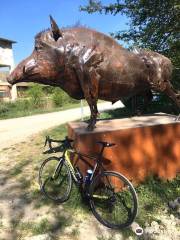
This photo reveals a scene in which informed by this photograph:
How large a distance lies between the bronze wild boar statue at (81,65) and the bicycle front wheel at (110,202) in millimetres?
1202

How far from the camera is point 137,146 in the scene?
20.0 feet

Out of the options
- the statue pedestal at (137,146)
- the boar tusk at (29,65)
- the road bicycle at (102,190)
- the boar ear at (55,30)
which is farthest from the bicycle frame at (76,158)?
the boar ear at (55,30)

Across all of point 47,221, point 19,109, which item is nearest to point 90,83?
point 47,221

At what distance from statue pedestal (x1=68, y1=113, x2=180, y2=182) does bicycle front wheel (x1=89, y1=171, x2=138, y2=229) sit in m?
0.52

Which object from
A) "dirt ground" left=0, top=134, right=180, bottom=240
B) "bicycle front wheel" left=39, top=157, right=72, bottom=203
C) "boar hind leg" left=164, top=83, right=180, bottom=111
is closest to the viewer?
"dirt ground" left=0, top=134, right=180, bottom=240

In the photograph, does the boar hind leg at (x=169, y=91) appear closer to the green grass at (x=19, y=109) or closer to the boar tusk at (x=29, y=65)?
the boar tusk at (x=29, y=65)

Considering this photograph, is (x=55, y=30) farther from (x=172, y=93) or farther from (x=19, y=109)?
(x=19, y=109)

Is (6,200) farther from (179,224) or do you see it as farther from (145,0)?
(145,0)

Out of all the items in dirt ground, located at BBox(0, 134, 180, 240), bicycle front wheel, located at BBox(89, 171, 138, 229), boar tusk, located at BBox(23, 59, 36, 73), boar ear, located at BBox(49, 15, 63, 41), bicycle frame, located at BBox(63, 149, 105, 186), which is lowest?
dirt ground, located at BBox(0, 134, 180, 240)

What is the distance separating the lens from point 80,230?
484 centimetres

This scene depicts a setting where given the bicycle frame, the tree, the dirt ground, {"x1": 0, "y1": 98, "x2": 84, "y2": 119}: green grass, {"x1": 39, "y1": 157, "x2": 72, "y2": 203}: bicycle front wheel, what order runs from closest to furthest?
1. the dirt ground
2. the bicycle frame
3. {"x1": 39, "y1": 157, "x2": 72, "y2": 203}: bicycle front wheel
4. the tree
5. {"x1": 0, "y1": 98, "x2": 84, "y2": 119}: green grass

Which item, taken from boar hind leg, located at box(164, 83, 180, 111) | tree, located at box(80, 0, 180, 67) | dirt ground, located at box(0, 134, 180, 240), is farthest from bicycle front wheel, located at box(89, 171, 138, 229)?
tree, located at box(80, 0, 180, 67)

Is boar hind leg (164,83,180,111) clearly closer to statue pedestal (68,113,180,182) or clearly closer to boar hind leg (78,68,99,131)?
statue pedestal (68,113,180,182)

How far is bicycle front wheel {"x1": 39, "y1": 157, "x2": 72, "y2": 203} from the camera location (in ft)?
18.8
